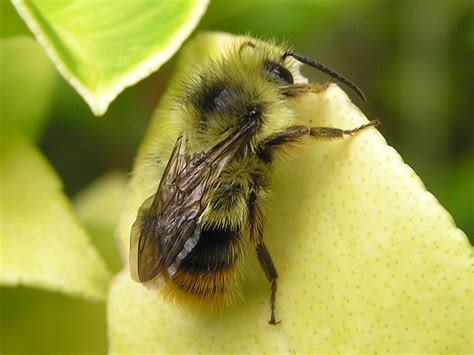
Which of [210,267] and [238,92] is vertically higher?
[238,92]

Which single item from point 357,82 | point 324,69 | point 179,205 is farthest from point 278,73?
point 357,82

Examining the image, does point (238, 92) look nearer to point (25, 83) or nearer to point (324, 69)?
point (324, 69)

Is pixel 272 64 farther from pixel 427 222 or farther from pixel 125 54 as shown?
pixel 427 222

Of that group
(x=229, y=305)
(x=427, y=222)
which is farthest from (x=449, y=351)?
(x=229, y=305)

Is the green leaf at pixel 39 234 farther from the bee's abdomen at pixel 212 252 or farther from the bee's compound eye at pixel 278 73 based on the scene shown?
the bee's compound eye at pixel 278 73

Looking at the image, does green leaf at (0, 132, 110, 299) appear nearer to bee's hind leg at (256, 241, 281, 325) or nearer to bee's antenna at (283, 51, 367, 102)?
bee's hind leg at (256, 241, 281, 325)

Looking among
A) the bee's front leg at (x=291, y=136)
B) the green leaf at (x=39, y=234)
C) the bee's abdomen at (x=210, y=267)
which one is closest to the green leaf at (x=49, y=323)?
the green leaf at (x=39, y=234)

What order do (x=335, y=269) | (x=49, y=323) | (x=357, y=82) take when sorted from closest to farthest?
(x=335, y=269), (x=49, y=323), (x=357, y=82)
